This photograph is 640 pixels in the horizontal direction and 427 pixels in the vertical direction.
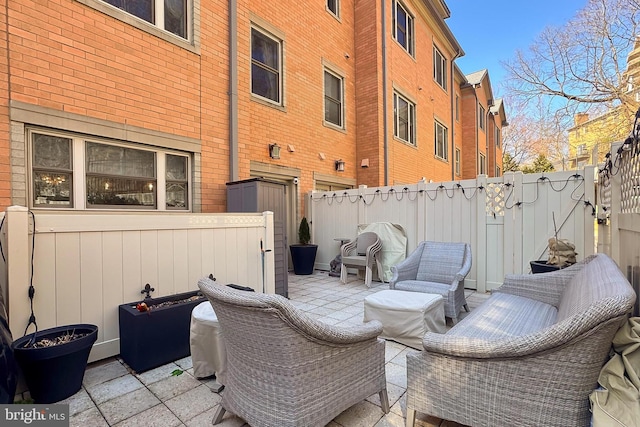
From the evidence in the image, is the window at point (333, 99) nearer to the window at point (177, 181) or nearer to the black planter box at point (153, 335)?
the window at point (177, 181)

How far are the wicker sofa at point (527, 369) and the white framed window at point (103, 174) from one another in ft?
13.7

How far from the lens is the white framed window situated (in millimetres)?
3568

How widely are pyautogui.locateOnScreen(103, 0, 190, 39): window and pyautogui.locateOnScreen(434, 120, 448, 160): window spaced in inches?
403

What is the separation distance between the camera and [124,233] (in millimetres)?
2869

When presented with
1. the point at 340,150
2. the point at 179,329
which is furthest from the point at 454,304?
the point at 340,150

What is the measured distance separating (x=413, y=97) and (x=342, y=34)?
3407 millimetres

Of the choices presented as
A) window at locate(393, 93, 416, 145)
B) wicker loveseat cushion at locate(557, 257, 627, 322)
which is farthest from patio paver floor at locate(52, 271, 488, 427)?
window at locate(393, 93, 416, 145)

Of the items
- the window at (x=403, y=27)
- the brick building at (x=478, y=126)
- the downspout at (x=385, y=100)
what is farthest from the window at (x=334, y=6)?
the brick building at (x=478, y=126)

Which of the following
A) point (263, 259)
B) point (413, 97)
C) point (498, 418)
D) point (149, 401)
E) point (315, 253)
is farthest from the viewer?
point (413, 97)

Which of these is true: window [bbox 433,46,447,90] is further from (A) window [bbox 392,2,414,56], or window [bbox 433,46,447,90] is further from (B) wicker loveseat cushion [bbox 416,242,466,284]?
(B) wicker loveseat cushion [bbox 416,242,466,284]

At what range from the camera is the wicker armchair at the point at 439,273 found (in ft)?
11.4

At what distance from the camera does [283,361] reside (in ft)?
4.91

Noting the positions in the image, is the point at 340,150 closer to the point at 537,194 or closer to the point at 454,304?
the point at 537,194

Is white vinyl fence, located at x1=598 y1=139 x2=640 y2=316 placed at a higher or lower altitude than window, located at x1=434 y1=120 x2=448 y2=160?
lower
